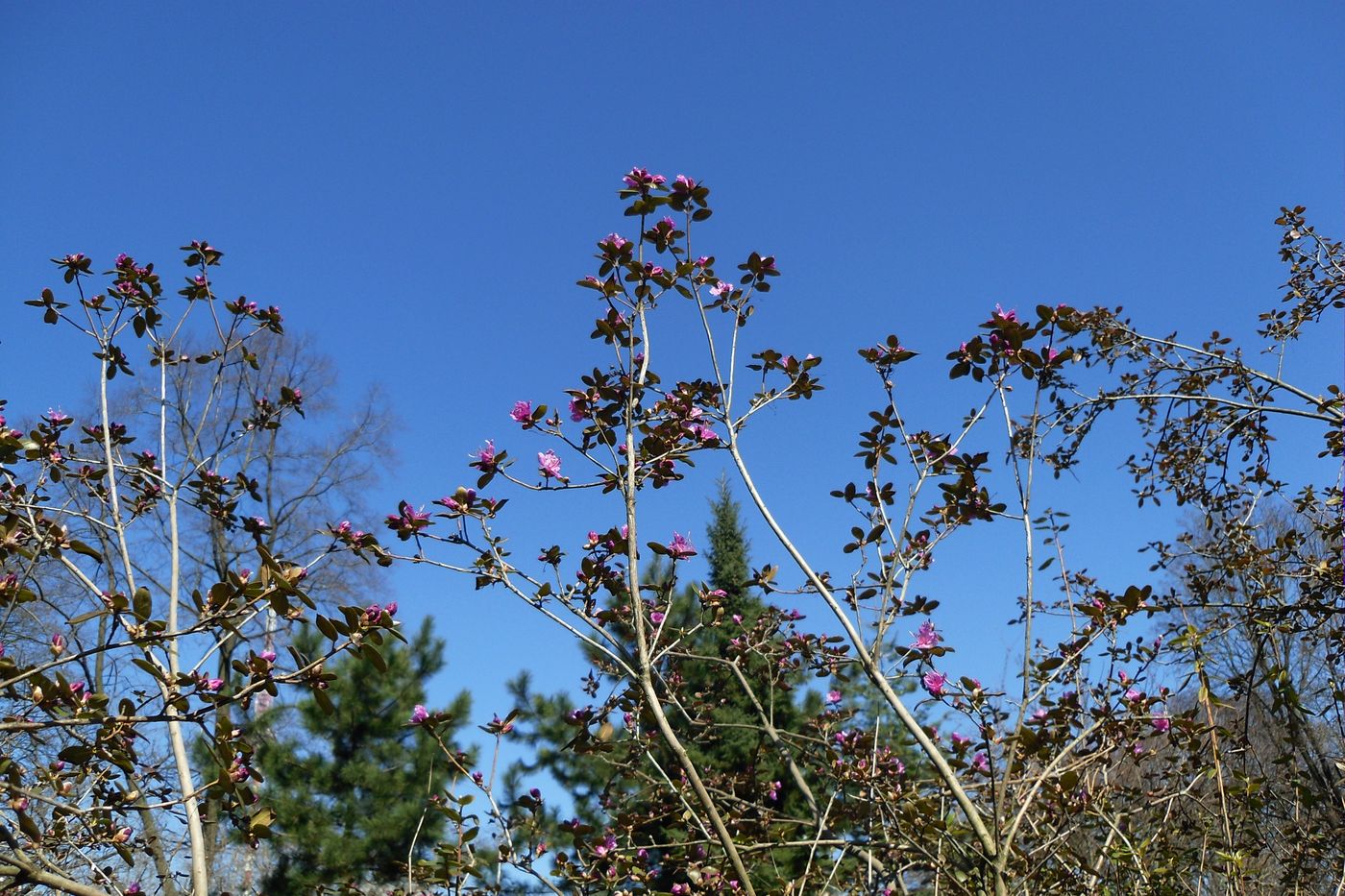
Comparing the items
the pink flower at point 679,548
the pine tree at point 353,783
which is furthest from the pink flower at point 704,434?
the pine tree at point 353,783

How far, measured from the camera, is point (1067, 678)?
2.57 m

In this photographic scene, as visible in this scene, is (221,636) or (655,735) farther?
(655,735)

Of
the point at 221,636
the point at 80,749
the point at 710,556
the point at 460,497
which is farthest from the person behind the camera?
the point at 710,556

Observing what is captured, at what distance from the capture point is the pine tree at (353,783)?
825 centimetres

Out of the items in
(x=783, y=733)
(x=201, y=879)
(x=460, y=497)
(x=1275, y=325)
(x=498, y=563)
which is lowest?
(x=201, y=879)

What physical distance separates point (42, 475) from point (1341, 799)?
442 cm

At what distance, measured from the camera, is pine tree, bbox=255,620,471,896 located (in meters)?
8.25

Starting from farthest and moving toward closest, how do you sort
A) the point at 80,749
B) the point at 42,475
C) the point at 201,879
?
the point at 42,475, the point at 201,879, the point at 80,749

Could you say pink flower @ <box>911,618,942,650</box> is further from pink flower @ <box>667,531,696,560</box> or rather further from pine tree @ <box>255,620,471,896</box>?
pine tree @ <box>255,620,471,896</box>

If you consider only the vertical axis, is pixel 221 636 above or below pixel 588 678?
below

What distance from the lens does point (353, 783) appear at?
28.2 feet

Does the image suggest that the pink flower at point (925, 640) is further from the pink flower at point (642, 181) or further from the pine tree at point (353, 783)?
the pine tree at point (353, 783)

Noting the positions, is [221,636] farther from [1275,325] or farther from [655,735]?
[1275,325]

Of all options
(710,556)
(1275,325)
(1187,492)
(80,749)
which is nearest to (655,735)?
(80,749)
